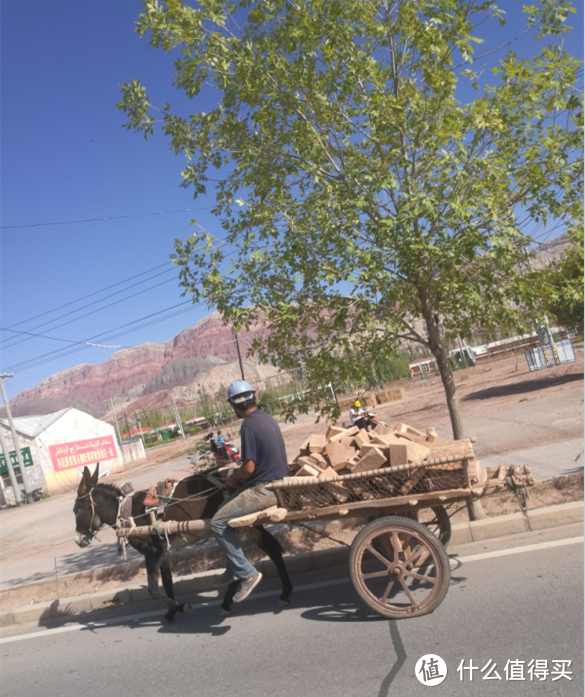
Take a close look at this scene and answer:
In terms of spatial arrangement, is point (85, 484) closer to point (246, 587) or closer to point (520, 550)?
point (246, 587)

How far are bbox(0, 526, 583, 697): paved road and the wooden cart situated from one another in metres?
0.28

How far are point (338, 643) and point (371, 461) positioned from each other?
1.43 metres

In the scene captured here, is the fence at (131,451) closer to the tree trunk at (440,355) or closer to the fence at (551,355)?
the fence at (551,355)

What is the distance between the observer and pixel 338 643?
458cm

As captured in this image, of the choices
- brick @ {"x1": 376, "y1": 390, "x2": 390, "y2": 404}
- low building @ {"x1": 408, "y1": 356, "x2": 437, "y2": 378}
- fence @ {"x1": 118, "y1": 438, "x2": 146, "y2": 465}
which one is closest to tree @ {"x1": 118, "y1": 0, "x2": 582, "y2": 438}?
brick @ {"x1": 376, "y1": 390, "x2": 390, "y2": 404}

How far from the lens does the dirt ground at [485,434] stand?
7195mm

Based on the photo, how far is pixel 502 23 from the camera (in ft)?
20.7

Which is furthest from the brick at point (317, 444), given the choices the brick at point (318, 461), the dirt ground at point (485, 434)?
the dirt ground at point (485, 434)

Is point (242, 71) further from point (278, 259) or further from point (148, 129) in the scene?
point (278, 259)

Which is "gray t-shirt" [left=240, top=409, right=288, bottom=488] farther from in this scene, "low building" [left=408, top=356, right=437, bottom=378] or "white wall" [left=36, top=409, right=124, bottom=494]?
"low building" [left=408, top=356, right=437, bottom=378]

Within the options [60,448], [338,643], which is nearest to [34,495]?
[60,448]

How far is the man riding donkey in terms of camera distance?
208 inches

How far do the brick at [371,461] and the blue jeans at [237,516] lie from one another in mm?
894

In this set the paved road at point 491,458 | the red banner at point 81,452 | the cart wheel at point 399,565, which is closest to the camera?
the cart wheel at point 399,565
